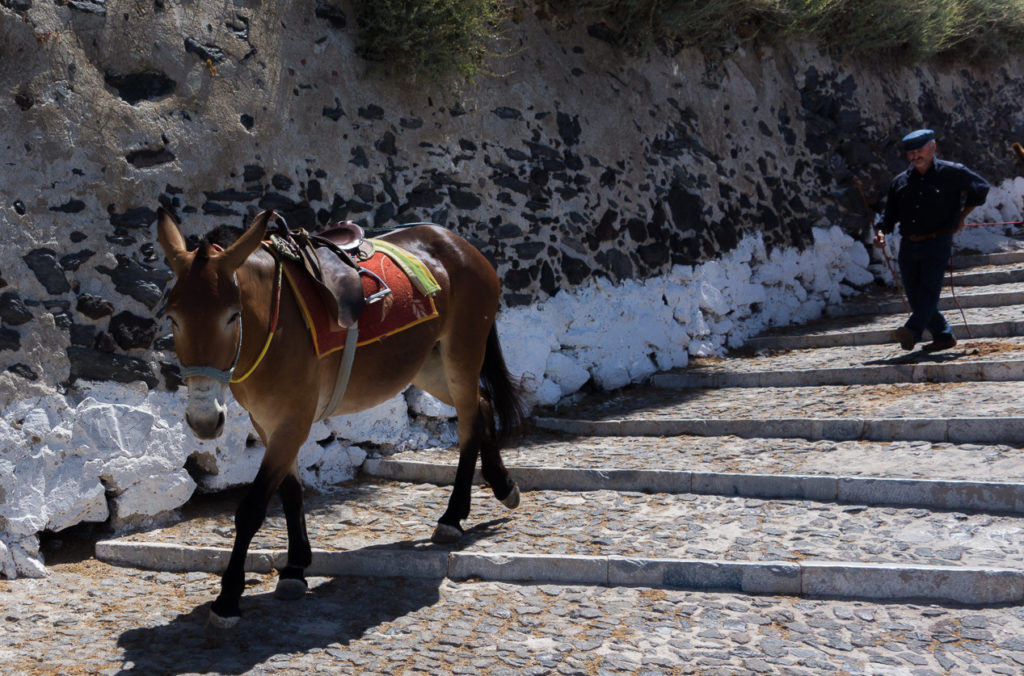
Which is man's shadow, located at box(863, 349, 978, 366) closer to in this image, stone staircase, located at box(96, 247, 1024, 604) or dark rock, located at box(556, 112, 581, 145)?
stone staircase, located at box(96, 247, 1024, 604)

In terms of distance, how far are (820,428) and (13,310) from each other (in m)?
5.38

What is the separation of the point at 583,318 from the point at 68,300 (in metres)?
4.62

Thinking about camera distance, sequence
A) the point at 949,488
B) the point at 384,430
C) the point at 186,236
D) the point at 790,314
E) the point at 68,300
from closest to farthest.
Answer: the point at 949,488 < the point at 68,300 < the point at 186,236 < the point at 384,430 < the point at 790,314

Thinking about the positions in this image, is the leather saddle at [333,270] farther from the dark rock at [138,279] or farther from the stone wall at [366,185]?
the stone wall at [366,185]

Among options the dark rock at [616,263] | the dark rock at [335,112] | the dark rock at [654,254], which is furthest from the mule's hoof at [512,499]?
the dark rock at [654,254]

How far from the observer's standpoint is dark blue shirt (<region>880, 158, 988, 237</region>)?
8.09m

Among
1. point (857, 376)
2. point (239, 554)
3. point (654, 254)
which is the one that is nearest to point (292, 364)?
point (239, 554)

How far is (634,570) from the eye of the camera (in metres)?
4.56

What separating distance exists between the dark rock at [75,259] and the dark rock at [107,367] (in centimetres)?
51

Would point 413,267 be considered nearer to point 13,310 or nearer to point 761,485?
point 13,310

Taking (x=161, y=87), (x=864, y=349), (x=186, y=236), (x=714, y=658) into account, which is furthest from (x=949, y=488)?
(x=161, y=87)

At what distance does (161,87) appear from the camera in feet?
20.8

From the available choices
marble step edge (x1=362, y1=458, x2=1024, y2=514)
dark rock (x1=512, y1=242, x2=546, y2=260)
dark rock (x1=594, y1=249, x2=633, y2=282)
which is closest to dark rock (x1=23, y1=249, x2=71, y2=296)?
marble step edge (x1=362, y1=458, x2=1024, y2=514)

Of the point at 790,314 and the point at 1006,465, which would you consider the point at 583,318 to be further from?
the point at 1006,465
